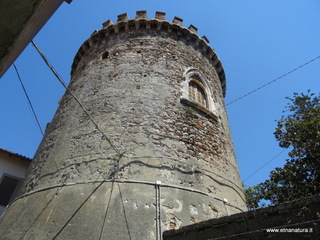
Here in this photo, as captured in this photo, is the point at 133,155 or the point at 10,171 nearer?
the point at 133,155

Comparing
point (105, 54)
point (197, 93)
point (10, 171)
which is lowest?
point (10, 171)

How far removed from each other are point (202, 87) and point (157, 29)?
294 centimetres

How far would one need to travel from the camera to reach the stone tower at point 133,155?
4.57m

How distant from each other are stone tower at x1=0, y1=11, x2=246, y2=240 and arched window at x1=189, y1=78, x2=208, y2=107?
1.7 inches

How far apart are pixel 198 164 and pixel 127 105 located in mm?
2424

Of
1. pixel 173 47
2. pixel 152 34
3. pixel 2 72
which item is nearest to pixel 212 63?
pixel 173 47

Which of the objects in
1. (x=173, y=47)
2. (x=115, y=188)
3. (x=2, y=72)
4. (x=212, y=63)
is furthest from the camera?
(x=212, y=63)

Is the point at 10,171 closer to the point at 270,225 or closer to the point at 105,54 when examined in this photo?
the point at 105,54

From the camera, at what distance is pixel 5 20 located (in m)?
1.99

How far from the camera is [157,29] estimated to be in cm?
922

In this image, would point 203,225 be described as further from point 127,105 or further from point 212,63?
point 212,63

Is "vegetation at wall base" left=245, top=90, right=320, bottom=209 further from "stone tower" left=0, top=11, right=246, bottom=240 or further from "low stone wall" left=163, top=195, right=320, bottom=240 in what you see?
"low stone wall" left=163, top=195, right=320, bottom=240

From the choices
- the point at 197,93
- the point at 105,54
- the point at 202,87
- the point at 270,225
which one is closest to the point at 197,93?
the point at 197,93

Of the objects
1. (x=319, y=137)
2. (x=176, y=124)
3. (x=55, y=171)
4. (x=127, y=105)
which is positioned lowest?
(x=55, y=171)
